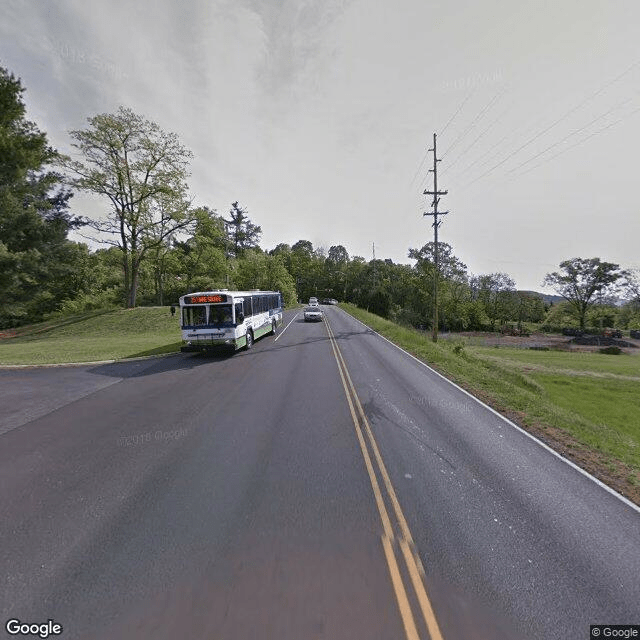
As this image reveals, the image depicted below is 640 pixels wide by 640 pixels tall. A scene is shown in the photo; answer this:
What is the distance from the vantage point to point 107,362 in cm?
1305

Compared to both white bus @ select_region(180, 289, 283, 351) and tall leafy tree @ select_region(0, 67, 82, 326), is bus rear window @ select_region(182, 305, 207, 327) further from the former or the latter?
tall leafy tree @ select_region(0, 67, 82, 326)

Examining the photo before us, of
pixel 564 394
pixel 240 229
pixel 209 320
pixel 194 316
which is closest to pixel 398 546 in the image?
pixel 209 320

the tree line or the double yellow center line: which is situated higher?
the tree line

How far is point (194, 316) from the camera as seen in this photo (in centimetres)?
1319

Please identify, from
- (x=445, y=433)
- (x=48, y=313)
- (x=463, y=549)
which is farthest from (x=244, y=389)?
(x=48, y=313)

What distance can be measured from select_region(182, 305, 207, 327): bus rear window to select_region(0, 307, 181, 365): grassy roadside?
2.98 meters

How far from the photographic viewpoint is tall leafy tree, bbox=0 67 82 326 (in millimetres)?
22188

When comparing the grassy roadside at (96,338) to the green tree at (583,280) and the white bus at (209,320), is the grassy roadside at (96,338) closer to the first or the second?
the white bus at (209,320)

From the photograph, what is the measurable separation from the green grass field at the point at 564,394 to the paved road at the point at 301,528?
5.13 ft

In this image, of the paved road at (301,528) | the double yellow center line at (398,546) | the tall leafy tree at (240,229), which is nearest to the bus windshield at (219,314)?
the paved road at (301,528)

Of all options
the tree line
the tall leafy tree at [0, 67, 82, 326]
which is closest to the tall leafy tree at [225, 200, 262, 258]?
Answer: the tree line

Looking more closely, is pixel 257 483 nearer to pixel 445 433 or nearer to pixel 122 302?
pixel 445 433

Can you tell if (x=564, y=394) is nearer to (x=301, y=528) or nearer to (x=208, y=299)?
(x=301, y=528)

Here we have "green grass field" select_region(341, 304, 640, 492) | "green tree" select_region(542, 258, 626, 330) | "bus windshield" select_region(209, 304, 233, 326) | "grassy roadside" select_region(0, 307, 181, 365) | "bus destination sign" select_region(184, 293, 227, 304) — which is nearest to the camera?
"green grass field" select_region(341, 304, 640, 492)
